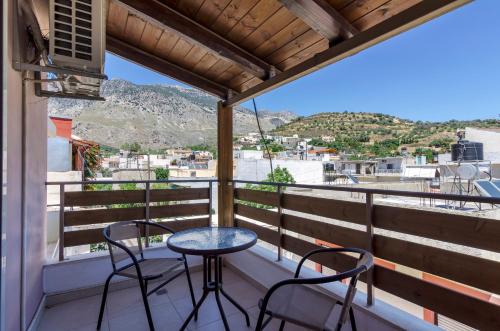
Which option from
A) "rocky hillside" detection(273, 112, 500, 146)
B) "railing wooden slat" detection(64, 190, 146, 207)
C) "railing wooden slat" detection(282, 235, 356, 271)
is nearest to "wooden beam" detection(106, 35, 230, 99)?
"railing wooden slat" detection(64, 190, 146, 207)

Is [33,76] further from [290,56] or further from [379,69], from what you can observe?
[379,69]

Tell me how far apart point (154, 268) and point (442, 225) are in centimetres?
191

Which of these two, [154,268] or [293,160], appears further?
[293,160]

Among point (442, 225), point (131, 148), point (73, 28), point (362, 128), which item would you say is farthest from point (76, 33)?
point (362, 128)

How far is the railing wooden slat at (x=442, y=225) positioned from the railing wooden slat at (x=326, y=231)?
0.20 meters

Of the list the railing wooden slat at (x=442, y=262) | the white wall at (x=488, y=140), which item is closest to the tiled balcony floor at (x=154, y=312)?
the railing wooden slat at (x=442, y=262)

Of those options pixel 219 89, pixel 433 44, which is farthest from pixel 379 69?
pixel 219 89

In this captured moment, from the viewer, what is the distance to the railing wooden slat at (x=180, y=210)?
10.1ft

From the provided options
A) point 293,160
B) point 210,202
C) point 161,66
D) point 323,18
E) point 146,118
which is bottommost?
point 210,202

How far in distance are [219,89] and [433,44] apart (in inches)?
1117

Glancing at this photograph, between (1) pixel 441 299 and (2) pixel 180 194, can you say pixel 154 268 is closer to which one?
(2) pixel 180 194

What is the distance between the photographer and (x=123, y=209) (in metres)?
2.95

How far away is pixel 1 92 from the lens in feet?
3.26

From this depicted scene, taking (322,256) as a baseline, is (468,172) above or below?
above
